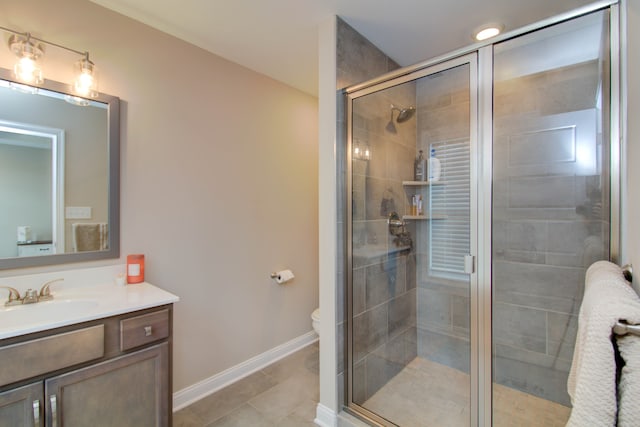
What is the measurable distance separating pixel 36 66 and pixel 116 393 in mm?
1636

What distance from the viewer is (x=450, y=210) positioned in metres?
2.08

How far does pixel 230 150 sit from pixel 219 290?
1.08m

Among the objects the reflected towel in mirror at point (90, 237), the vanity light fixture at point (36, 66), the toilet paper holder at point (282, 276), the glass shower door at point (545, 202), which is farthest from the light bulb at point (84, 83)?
the glass shower door at point (545, 202)

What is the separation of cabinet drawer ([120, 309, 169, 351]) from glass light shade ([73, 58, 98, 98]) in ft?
4.15

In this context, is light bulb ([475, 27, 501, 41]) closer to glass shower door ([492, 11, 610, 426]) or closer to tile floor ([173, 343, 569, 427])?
glass shower door ([492, 11, 610, 426])

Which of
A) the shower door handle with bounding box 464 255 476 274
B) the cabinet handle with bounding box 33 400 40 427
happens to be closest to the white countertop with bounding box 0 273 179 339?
the cabinet handle with bounding box 33 400 40 427

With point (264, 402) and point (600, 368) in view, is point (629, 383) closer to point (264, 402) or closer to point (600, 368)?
point (600, 368)

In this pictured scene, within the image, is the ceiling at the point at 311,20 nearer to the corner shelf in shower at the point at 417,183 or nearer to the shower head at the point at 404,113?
the shower head at the point at 404,113

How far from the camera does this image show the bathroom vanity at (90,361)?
1.08m

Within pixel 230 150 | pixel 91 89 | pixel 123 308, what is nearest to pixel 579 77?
pixel 230 150

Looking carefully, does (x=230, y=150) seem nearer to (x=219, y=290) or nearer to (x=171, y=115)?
(x=171, y=115)

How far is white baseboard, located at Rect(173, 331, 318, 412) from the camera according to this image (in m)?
2.00

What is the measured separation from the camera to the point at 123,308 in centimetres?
132

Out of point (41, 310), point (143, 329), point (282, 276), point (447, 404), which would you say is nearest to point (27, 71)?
point (41, 310)
